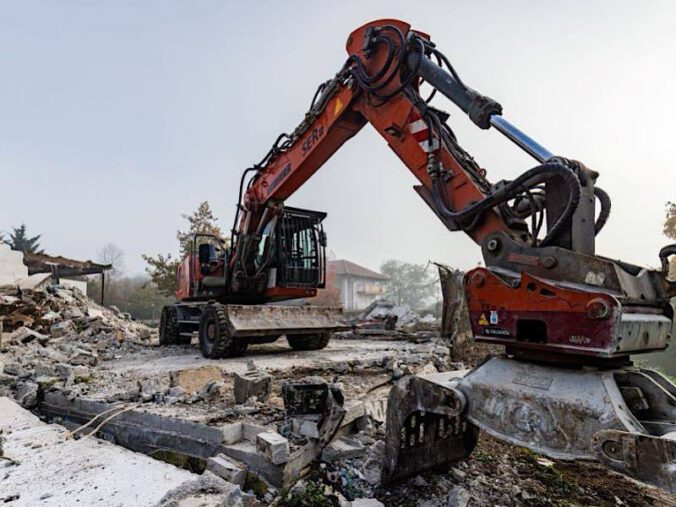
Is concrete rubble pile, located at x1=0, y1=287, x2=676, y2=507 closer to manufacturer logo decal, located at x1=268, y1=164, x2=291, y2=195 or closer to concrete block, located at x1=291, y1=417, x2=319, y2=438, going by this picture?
concrete block, located at x1=291, y1=417, x2=319, y2=438

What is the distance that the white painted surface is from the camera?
1380 centimetres

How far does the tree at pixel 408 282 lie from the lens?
5312cm

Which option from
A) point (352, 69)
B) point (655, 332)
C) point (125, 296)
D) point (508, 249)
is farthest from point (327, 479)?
point (125, 296)

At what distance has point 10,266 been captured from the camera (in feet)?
46.4

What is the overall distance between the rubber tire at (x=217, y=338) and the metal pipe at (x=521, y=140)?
488 centimetres

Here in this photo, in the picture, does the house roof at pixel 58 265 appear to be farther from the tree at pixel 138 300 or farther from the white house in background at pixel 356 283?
the white house in background at pixel 356 283

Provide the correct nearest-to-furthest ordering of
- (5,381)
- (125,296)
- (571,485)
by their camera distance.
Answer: (571,485) < (5,381) < (125,296)

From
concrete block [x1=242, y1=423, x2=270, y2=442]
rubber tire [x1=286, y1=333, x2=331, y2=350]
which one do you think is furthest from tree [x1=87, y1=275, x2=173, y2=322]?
concrete block [x1=242, y1=423, x2=270, y2=442]

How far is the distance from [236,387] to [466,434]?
6.41 ft

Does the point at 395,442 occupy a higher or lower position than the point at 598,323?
lower

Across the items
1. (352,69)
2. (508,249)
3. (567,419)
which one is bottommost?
(567,419)

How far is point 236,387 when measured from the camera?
3.91 meters

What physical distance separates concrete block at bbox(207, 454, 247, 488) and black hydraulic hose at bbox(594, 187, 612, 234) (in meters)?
2.51

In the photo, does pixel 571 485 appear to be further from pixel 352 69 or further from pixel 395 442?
pixel 352 69
